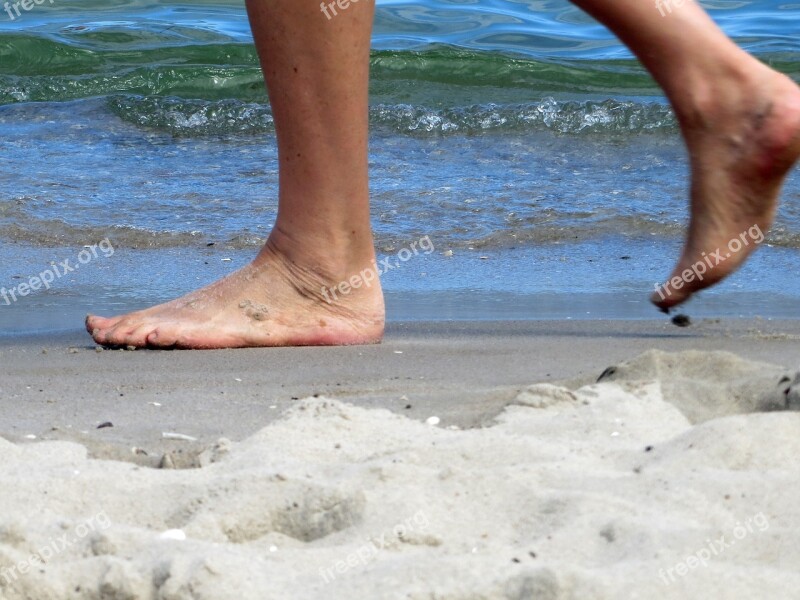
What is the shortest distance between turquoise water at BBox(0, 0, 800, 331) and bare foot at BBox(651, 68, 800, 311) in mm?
767

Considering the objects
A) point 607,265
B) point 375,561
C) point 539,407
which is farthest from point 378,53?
point 375,561

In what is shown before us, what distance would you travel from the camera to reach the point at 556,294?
3137 millimetres

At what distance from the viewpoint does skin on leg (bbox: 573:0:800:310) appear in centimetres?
202

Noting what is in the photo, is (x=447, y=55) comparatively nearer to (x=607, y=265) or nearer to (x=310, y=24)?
(x=607, y=265)

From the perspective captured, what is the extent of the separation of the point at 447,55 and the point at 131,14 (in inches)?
105

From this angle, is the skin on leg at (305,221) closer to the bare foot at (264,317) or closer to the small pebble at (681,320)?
the bare foot at (264,317)

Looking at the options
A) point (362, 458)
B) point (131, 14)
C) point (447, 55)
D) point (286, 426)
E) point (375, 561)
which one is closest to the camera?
point (375, 561)

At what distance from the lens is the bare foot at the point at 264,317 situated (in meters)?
2.44

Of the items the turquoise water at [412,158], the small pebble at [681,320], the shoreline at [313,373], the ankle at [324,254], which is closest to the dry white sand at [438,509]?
the shoreline at [313,373]

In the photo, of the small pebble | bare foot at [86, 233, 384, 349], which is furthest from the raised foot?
the small pebble

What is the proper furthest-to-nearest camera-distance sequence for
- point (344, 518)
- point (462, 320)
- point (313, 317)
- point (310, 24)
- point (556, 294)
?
point (556, 294) → point (462, 320) → point (313, 317) → point (310, 24) → point (344, 518)

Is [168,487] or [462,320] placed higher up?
[168,487]

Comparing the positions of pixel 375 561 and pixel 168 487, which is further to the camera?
pixel 168 487

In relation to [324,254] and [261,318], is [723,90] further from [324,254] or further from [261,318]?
[261,318]
